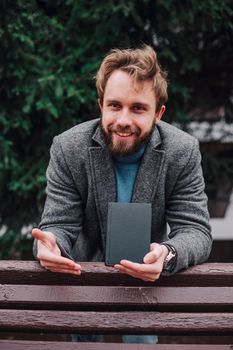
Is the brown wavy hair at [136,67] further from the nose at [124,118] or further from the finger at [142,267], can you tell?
the finger at [142,267]

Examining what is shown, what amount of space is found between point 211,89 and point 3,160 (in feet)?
5.85

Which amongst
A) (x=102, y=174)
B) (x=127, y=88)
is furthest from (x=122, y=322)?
(x=127, y=88)

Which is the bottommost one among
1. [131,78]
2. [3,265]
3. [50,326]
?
[50,326]

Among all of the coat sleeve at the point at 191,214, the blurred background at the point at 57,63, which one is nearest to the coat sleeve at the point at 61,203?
the coat sleeve at the point at 191,214

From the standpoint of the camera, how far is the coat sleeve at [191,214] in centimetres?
228

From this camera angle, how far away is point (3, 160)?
3.92 m

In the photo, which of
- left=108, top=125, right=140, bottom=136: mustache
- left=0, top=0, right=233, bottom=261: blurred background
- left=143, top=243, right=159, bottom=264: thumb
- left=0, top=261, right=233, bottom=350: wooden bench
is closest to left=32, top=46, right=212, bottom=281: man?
left=108, top=125, right=140, bottom=136: mustache

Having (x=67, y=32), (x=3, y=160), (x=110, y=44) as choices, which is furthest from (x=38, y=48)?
(x=3, y=160)

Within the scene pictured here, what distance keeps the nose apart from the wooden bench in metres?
0.53

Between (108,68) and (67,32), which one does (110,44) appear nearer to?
(67,32)

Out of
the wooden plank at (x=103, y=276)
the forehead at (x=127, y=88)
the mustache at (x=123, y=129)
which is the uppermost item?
the forehead at (x=127, y=88)

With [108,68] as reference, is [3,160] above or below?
below

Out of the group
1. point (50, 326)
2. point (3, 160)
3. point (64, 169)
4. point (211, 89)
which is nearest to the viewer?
point (50, 326)

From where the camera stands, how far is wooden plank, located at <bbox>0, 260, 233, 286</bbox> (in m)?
2.20
